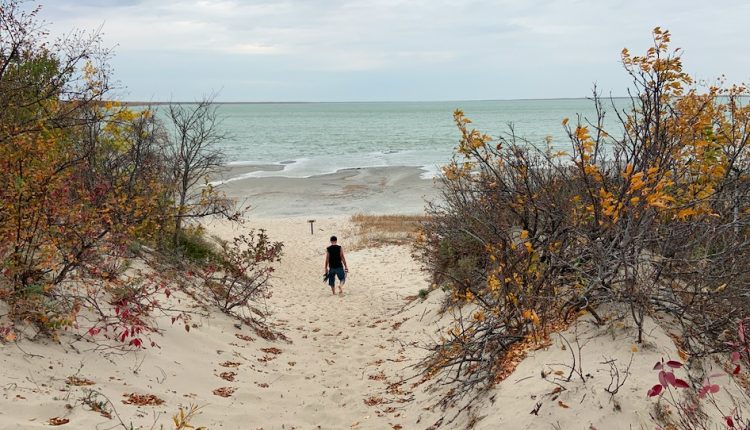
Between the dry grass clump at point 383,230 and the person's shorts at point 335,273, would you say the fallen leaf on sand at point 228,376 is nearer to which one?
the person's shorts at point 335,273

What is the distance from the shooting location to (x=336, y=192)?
116 ft

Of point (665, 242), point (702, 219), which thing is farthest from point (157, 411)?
point (702, 219)

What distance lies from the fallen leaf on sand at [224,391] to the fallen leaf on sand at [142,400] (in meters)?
0.86

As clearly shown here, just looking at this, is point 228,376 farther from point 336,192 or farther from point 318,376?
point 336,192

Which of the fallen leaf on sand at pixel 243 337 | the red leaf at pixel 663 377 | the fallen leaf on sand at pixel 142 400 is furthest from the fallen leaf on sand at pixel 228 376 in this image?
the red leaf at pixel 663 377

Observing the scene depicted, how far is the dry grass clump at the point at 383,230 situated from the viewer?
19.0 meters

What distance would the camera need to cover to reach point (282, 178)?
1625 inches

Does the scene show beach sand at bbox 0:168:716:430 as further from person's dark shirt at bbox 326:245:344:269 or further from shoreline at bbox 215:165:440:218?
shoreline at bbox 215:165:440:218

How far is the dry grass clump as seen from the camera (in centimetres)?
1895

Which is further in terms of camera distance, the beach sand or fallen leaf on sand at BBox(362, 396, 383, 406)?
fallen leaf on sand at BBox(362, 396, 383, 406)

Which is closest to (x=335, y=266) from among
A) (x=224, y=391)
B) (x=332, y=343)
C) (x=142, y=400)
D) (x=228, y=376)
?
(x=332, y=343)

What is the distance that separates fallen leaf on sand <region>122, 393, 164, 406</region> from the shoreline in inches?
842

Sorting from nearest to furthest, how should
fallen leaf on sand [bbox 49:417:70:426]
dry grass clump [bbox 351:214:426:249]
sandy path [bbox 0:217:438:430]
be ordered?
fallen leaf on sand [bbox 49:417:70:426] < sandy path [bbox 0:217:438:430] < dry grass clump [bbox 351:214:426:249]

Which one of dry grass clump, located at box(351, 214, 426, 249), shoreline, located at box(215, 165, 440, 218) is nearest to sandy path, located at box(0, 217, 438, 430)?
dry grass clump, located at box(351, 214, 426, 249)
